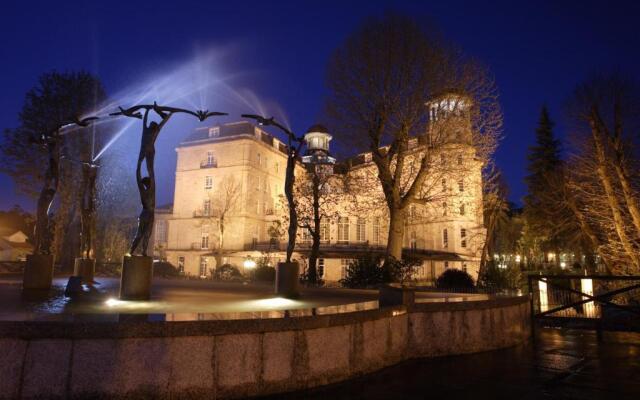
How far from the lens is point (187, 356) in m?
5.17

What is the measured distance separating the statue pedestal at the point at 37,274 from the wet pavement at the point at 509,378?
7.42 meters

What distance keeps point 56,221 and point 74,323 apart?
27116mm

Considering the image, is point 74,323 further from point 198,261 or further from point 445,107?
point 198,261

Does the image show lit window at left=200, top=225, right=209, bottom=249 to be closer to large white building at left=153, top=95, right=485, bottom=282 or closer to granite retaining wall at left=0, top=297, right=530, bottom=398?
large white building at left=153, top=95, right=485, bottom=282

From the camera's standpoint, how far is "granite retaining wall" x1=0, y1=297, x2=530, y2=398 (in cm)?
472

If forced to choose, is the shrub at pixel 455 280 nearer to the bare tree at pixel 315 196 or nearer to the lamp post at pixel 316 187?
the lamp post at pixel 316 187

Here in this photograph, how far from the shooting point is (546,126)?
2057 inches

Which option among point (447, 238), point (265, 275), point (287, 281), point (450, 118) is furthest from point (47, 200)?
point (447, 238)

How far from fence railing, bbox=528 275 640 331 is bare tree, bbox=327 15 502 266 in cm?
732

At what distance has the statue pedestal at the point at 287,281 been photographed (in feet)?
32.8

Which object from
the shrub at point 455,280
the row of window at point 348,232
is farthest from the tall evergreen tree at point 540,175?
the shrub at point 455,280

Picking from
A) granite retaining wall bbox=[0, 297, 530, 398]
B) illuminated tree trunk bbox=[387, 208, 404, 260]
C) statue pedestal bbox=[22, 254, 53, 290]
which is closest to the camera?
granite retaining wall bbox=[0, 297, 530, 398]

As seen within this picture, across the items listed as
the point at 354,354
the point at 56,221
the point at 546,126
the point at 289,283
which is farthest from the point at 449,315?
the point at 546,126

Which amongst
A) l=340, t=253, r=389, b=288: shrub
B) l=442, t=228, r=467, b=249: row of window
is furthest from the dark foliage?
l=442, t=228, r=467, b=249: row of window
